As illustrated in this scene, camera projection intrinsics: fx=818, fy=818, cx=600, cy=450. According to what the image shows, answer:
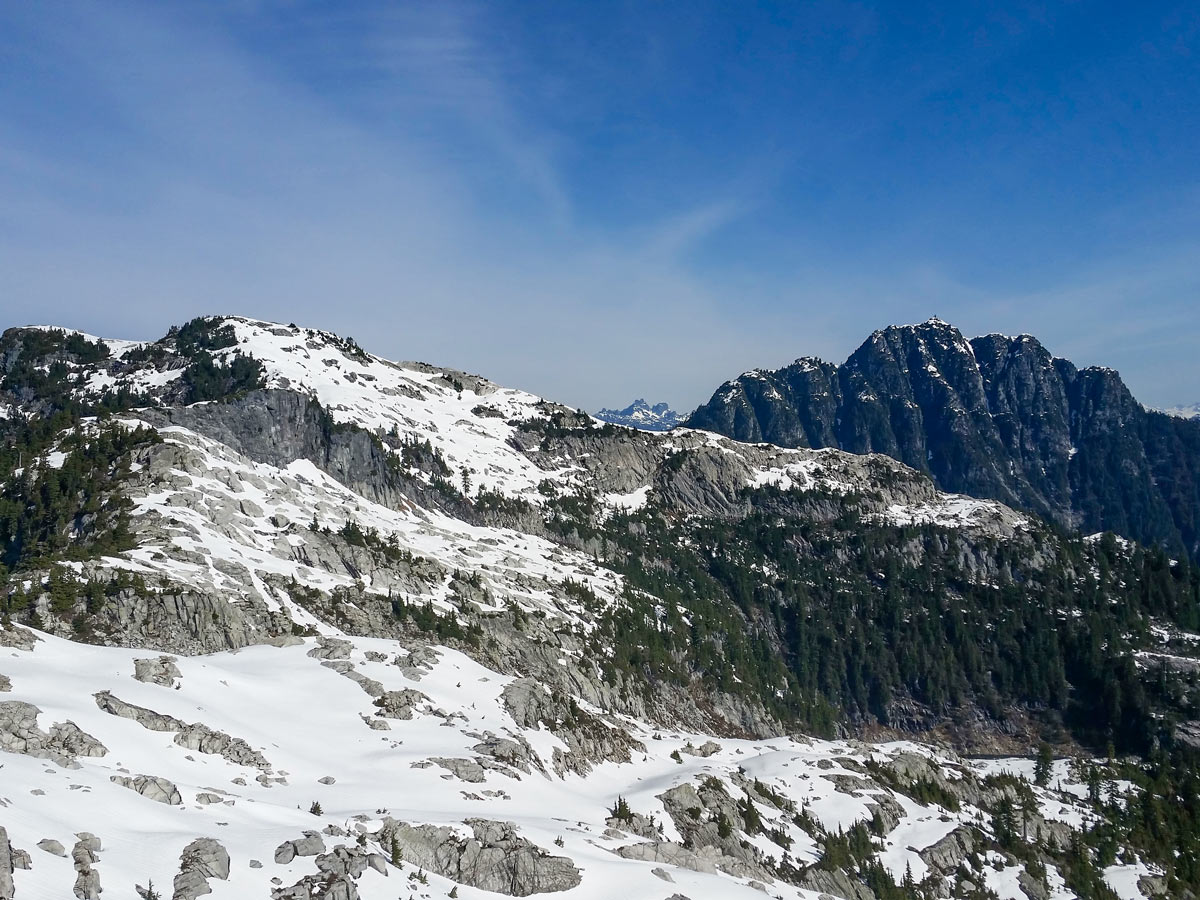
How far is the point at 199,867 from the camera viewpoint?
35.8 metres

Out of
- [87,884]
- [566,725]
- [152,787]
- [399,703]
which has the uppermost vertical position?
[152,787]

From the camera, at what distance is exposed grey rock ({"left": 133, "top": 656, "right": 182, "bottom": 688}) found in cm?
6344

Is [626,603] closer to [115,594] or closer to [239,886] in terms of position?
[115,594]

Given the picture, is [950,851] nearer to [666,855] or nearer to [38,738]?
[666,855]

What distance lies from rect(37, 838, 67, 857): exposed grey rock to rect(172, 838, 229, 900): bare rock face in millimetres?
4554

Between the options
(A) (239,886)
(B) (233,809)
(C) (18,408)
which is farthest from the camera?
(C) (18,408)

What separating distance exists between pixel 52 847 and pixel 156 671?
34320 mm

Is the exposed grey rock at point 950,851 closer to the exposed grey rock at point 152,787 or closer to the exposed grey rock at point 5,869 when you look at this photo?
the exposed grey rock at point 152,787

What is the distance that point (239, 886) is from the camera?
36.2 meters

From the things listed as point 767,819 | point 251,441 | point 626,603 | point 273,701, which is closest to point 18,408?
point 251,441

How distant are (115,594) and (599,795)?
53399 millimetres

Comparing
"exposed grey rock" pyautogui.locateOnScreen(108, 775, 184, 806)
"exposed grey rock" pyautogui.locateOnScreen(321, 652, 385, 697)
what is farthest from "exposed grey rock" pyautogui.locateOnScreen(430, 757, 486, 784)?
"exposed grey rock" pyautogui.locateOnScreen(108, 775, 184, 806)

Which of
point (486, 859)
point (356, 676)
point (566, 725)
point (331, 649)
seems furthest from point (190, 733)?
point (566, 725)

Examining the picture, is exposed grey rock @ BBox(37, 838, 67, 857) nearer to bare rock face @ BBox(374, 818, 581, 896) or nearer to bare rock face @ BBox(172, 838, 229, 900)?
bare rock face @ BBox(172, 838, 229, 900)
